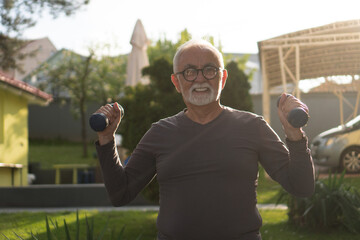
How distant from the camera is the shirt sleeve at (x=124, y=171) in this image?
262cm

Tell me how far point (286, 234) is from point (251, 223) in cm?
478

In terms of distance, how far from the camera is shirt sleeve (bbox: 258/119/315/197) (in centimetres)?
245

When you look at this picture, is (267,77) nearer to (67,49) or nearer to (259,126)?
(259,126)

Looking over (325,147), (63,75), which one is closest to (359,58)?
(325,147)

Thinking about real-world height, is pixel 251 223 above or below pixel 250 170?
below

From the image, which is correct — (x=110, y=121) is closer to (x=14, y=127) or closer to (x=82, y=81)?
(x=14, y=127)

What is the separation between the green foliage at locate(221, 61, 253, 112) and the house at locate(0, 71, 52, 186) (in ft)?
25.4

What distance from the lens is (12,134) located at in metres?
15.3

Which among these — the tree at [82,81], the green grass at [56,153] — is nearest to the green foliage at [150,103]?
the green grass at [56,153]

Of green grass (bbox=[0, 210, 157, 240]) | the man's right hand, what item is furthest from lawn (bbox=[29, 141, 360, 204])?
the man's right hand

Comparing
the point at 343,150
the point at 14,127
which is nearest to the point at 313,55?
the point at 343,150

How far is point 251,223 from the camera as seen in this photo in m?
2.49

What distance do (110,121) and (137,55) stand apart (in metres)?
13.1

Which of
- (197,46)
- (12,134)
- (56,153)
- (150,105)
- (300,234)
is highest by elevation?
(197,46)
